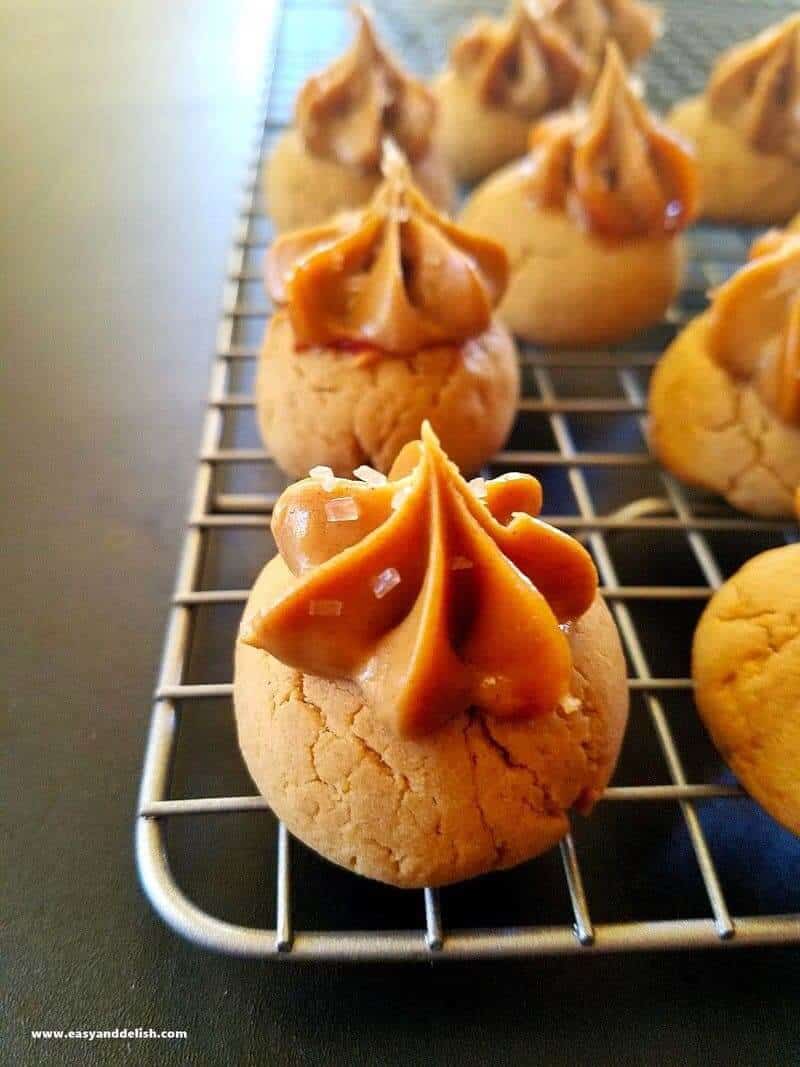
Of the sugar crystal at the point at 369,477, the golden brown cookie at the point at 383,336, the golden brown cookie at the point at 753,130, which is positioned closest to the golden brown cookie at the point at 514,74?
the golden brown cookie at the point at 753,130

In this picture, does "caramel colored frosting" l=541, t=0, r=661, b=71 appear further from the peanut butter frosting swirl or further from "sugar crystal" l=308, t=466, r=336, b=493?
"sugar crystal" l=308, t=466, r=336, b=493

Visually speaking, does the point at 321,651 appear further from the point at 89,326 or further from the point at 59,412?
the point at 89,326

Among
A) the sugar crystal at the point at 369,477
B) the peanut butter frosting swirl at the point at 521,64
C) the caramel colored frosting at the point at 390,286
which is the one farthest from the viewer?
the peanut butter frosting swirl at the point at 521,64

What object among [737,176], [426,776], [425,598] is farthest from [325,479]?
[737,176]

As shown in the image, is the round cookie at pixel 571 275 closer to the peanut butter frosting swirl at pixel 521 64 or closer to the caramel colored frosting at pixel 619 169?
the caramel colored frosting at pixel 619 169

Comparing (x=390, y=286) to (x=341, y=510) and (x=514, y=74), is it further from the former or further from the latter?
(x=514, y=74)

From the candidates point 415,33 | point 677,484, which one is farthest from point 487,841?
point 415,33
